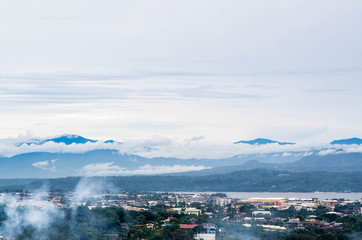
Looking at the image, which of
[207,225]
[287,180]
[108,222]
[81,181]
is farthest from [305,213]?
[287,180]

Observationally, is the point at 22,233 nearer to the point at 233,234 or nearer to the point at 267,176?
the point at 233,234

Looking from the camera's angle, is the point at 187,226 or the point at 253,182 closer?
the point at 187,226

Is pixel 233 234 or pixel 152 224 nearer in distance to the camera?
pixel 233 234

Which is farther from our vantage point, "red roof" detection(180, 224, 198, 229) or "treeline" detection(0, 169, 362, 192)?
"treeline" detection(0, 169, 362, 192)

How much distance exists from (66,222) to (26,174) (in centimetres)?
9444

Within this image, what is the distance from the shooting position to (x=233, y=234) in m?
30.3

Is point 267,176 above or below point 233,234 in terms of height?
above

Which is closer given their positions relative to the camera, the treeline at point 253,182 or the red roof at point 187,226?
the red roof at point 187,226

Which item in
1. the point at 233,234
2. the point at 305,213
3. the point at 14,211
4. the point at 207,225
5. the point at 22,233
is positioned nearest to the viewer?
the point at 22,233

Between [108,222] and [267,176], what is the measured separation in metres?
87.6

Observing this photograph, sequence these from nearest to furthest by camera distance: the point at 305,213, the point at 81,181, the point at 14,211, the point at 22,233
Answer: the point at 22,233 < the point at 14,211 < the point at 305,213 < the point at 81,181

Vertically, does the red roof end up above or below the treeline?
below

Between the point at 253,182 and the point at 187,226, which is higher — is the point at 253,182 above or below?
above

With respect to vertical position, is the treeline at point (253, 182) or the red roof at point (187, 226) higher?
the treeline at point (253, 182)
